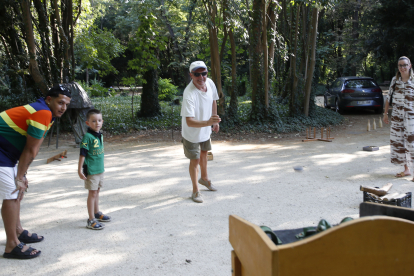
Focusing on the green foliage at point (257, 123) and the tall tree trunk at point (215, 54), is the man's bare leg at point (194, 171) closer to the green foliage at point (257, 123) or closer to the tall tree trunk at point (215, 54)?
the green foliage at point (257, 123)

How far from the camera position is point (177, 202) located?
529 centimetres

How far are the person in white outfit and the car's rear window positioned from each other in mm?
9371

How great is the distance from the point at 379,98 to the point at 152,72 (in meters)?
9.98

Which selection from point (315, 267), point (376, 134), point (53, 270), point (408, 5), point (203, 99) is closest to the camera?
point (315, 267)

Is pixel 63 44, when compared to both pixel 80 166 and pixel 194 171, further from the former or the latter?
pixel 80 166

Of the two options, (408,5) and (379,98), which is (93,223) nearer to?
(379,98)

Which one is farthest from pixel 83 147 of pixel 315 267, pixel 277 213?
pixel 315 267

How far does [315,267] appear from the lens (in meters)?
1.49

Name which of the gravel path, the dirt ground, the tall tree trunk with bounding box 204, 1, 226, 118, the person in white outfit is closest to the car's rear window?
the dirt ground

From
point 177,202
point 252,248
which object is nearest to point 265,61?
point 177,202

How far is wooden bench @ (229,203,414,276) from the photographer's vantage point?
4.81 feet

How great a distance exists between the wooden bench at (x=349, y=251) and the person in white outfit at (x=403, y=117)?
5.22 meters

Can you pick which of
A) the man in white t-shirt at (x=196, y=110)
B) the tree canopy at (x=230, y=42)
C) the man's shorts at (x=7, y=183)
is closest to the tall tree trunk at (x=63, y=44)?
the tree canopy at (x=230, y=42)

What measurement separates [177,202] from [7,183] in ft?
8.07
